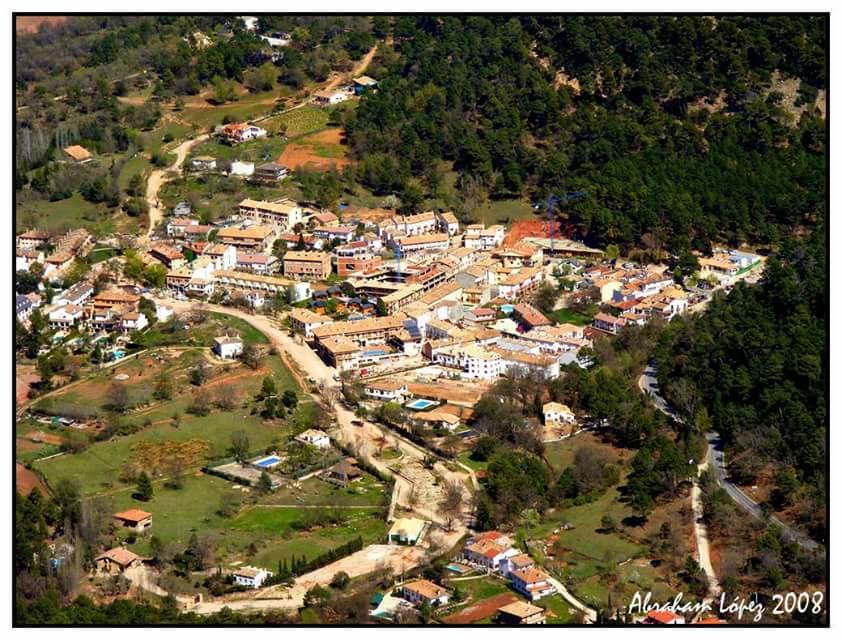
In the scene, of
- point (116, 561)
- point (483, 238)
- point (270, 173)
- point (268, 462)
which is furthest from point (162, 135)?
point (116, 561)

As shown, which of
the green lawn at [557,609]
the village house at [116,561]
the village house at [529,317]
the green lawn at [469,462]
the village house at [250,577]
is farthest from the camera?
the village house at [529,317]

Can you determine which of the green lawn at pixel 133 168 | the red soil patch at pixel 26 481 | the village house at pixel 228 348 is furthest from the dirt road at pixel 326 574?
the green lawn at pixel 133 168

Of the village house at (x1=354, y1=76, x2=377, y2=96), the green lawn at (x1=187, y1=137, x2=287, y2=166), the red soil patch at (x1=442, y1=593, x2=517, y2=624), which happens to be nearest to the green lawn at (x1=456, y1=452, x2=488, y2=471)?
the red soil patch at (x1=442, y1=593, x2=517, y2=624)

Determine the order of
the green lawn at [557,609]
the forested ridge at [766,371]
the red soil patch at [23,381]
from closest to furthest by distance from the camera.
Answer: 1. the green lawn at [557,609]
2. the forested ridge at [766,371]
3. the red soil patch at [23,381]

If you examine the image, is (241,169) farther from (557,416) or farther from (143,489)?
(143,489)

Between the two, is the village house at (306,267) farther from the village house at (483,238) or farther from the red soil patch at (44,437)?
the red soil patch at (44,437)

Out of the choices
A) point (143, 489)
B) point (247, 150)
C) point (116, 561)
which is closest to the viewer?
point (116, 561)
